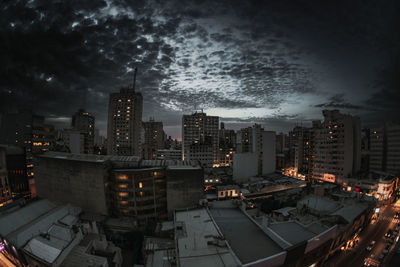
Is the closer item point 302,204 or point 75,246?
point 75,246

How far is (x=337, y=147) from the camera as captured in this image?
53.1 metres

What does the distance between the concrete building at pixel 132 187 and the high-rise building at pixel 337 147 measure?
49919 mm

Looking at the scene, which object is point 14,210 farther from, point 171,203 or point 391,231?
point 391,231

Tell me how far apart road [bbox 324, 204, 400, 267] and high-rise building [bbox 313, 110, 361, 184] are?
1742cm

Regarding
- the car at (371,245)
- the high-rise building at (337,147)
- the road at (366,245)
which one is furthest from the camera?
the high-rise building at (337,147)

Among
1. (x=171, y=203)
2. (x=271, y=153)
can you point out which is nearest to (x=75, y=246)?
(x=171, y=203)

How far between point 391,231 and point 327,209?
41.5ft

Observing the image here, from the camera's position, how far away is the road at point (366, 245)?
22797mm

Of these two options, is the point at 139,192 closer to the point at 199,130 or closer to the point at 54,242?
the point at 54,242

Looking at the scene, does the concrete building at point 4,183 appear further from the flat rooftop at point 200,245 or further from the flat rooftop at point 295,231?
the flat rooftop at point 295,231

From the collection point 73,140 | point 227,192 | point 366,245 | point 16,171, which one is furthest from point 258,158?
point 73,140

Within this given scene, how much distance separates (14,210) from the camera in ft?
93.0

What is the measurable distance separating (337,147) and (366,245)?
35470 millimetres

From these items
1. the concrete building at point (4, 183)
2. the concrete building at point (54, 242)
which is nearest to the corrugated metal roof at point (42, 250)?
the concrete building at point (54, 242)
